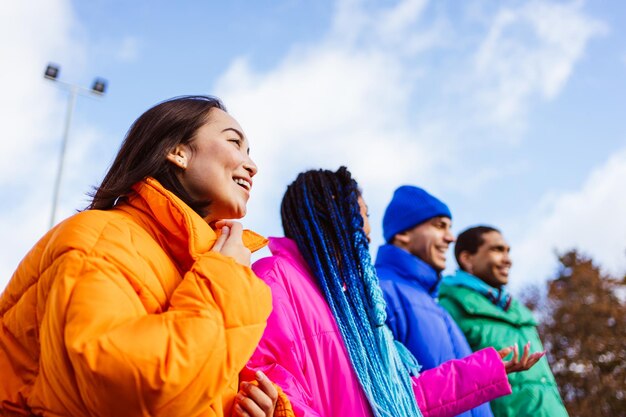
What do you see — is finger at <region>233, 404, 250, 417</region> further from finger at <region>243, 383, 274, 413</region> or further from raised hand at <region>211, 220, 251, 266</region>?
Answer: raised hand at <region>211, 220, 251, 266</region>

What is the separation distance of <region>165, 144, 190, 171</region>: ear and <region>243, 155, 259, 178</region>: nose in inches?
8.9

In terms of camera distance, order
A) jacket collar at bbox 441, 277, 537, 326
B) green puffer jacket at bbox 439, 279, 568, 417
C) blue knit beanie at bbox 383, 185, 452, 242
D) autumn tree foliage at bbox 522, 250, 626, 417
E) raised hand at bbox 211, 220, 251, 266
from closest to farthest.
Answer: raised hand at bbox 211, 220, 251, 266, green puffer jacket at bbox 439, 279, 568, 417, blue knit beanie at bbox 383, 185, 452, 242, jacket collar at bbox 441, 277, 537, 326, autumn tree foliage at bbox 522, 250, 626, 417

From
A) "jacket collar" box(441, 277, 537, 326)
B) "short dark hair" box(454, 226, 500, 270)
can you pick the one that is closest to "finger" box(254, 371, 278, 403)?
"jacket collar" box(441, 277, 537, 326)

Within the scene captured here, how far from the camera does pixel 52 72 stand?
47.1 ft

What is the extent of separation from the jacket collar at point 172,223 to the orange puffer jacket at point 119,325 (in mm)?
31

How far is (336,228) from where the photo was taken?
10.3ft

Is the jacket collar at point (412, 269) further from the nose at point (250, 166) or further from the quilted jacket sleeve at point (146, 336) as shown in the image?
the quilted jacket sleeve at point (146, 336)

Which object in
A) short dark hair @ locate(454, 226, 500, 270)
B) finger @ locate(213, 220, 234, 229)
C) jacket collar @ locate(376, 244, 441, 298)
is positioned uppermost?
short dark hair @ locate(454, 226, 500, 270)

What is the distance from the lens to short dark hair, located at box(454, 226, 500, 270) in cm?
615

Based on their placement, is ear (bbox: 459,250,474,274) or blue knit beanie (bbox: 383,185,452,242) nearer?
blue knit beanie (bbox: 383,185,452,242)

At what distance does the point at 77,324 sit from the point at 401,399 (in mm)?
1606

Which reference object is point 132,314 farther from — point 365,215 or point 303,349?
point 365,215

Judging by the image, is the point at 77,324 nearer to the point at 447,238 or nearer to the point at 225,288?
the point at 225,288

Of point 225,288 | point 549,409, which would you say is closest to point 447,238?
point 549,409
